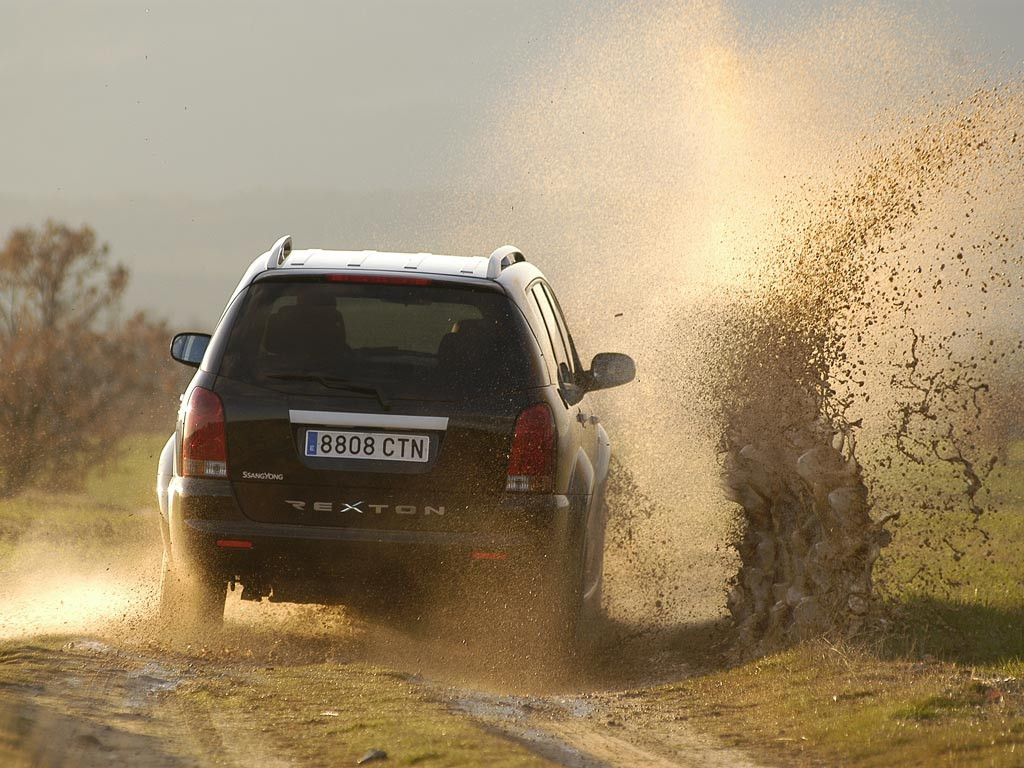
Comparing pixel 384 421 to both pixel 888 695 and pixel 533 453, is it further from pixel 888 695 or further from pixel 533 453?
pixel 888 695

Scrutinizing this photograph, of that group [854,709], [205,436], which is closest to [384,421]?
[205,436]

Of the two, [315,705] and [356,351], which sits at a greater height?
[356,351]

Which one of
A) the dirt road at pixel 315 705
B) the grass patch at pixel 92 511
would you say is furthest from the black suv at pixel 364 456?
the grass patch at pixel 92 511

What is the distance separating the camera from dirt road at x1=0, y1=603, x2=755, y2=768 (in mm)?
5086

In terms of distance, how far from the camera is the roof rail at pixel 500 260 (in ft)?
22.2

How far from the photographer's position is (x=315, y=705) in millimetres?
5953

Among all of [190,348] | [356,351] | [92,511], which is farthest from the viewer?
[92,511]

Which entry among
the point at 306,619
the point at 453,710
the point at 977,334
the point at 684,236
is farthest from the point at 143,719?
the point at 684,236

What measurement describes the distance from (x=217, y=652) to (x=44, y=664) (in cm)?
84

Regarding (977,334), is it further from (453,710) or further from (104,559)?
(104,559)

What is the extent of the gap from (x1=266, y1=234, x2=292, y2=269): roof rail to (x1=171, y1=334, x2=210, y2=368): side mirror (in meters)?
0.59

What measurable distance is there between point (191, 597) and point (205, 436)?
807 mm

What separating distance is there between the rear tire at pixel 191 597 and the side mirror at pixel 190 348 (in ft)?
3.49

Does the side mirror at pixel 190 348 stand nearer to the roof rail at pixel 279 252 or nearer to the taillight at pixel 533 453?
the roof rail at pixel 279 252
